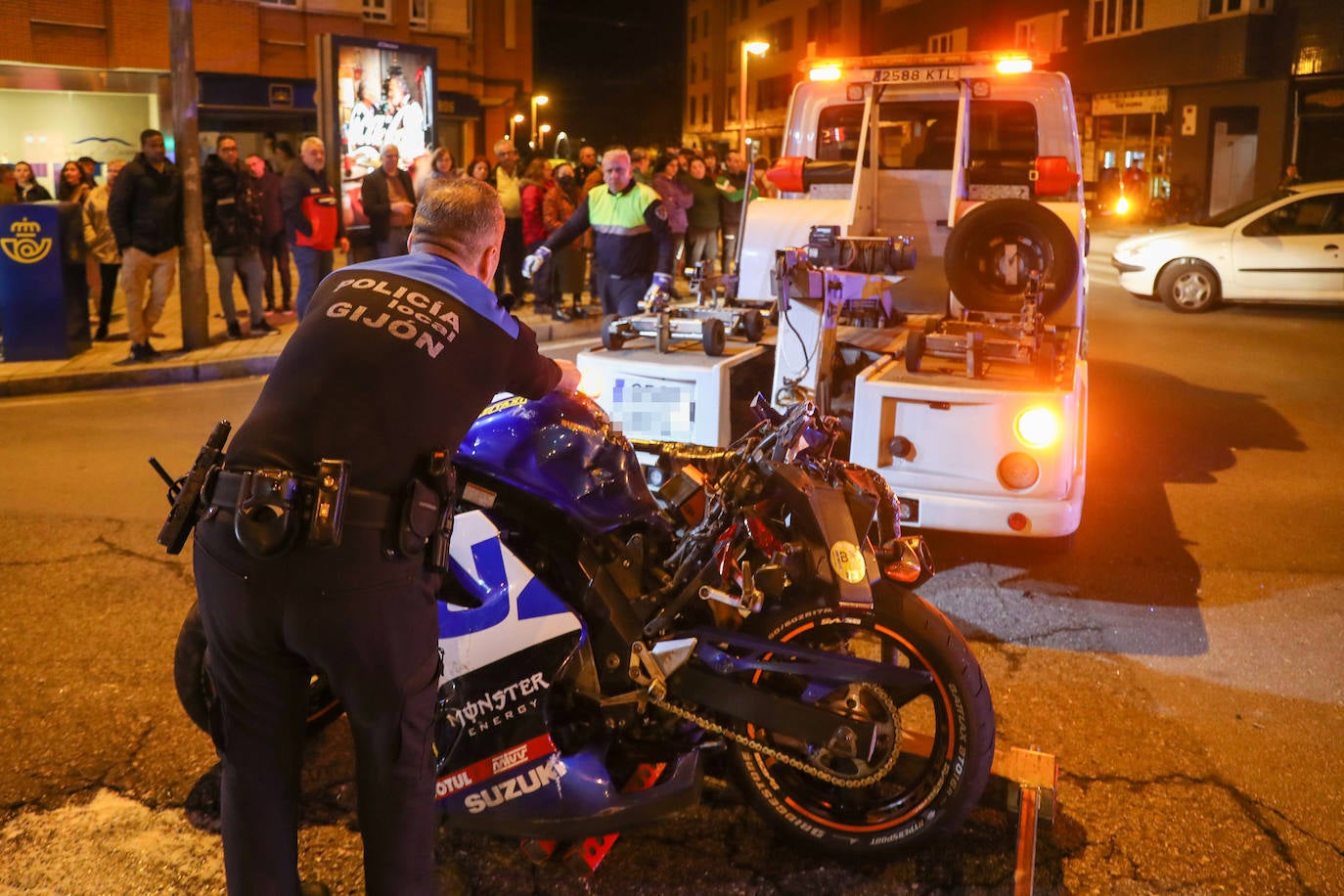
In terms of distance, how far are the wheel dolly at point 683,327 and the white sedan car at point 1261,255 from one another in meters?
10.5

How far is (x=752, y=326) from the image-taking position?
702 centimetres

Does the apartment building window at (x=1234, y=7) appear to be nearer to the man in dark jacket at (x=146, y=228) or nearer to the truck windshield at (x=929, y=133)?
the truck windshield at (x=929, y=133)

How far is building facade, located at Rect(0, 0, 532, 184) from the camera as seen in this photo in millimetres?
23984

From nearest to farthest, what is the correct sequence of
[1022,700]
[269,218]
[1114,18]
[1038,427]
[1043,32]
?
[1022,700], [1038,427], [269,218], [1114,18], [1043,32]

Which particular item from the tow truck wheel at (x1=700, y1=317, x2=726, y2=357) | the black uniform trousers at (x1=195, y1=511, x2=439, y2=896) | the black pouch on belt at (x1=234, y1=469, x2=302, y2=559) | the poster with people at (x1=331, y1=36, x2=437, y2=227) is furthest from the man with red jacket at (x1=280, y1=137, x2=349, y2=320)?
the black pouch on belt at (x1=234, y1=469, x2=302, y2=559)

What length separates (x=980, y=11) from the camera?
41.5 meters

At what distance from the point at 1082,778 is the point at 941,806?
89 centimetres

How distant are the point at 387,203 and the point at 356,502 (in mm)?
10562

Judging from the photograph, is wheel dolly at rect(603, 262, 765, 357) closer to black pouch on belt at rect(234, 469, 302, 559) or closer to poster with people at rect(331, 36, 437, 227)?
black pouch on belt at rect(234, 469, 302, 559)

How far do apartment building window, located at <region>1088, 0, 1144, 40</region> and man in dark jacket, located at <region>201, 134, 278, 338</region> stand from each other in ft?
96.2

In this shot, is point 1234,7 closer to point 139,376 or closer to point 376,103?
point 376,103

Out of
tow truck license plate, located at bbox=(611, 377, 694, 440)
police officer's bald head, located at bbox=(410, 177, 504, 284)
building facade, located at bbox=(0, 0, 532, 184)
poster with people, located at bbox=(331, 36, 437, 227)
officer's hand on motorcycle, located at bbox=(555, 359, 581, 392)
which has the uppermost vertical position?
building facade, located at bbox=(0, 0, 532, 184)

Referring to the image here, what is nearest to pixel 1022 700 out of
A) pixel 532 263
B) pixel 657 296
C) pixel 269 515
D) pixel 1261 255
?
pixel 269 515

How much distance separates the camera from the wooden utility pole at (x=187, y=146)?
11.4 metres
